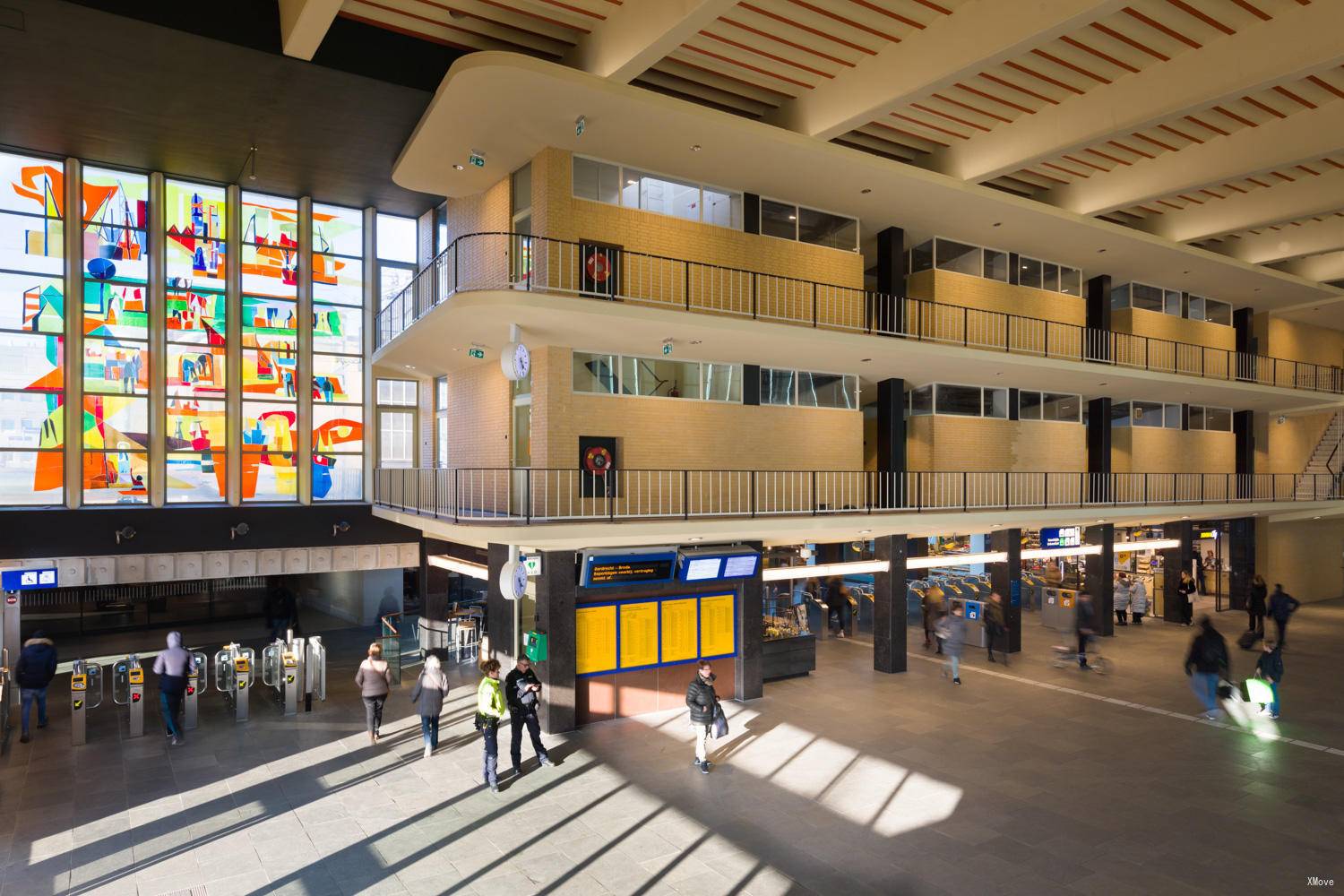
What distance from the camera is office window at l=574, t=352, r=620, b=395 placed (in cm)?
1245

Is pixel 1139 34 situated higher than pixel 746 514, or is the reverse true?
pixel 1139 34

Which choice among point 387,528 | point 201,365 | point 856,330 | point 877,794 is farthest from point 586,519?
point 201,365

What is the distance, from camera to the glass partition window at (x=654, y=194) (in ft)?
40.1

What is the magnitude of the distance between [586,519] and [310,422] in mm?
9879

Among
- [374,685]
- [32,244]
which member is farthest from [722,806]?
[32,244]

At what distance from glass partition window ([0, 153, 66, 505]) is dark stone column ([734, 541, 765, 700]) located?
1357 cm

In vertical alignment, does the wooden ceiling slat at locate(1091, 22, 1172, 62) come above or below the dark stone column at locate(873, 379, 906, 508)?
above

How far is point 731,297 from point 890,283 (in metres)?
4.06

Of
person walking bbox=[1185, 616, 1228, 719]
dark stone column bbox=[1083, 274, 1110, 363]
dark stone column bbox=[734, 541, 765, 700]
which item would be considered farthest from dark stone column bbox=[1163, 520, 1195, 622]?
dark stone column bbox=[734, 541, 765, 700]

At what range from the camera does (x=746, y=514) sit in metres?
12.8

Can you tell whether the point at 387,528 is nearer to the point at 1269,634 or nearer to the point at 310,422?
the point at 310,422

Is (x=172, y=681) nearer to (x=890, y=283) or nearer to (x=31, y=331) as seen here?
Answer: (x=31, y=331)

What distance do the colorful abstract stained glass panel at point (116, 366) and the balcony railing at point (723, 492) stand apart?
16.9ft

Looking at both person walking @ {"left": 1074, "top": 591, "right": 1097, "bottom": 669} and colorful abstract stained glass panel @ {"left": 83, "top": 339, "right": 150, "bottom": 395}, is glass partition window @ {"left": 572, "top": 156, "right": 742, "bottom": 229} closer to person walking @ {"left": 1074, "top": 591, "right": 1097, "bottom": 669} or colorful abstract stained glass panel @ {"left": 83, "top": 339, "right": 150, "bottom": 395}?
person walking @ {"left": 1074, "top": 591, "right": 1097, "bottom": 669}
